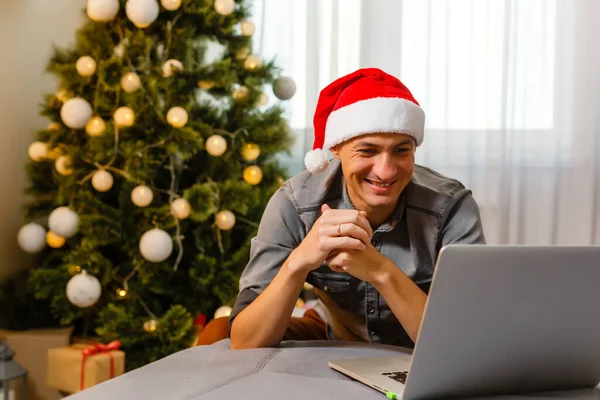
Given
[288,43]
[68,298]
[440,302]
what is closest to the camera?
[440,302]

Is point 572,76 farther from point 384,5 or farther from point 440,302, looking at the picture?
point 440,302

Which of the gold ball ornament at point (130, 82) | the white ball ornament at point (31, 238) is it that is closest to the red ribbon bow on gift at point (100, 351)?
the white ball ornament at point (31, 238)

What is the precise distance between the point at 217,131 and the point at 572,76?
4.18ft

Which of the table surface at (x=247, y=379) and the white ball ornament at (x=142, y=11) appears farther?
the white ball ornament at (x=142, y=11)

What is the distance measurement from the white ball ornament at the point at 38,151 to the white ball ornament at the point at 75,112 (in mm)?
170

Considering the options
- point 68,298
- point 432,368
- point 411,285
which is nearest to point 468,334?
point 432,368

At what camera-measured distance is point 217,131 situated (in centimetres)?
259

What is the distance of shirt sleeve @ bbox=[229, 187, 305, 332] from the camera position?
1495 millimetres

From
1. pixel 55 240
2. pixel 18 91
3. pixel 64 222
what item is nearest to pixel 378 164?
pixel 64 222

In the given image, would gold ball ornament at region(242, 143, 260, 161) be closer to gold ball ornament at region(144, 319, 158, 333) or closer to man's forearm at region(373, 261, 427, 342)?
gold ball ornament at region(144, 319, 158, 333)

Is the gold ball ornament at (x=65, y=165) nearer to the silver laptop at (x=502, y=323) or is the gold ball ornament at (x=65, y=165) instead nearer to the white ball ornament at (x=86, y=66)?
the white ball ornament at (x=86, y=66)

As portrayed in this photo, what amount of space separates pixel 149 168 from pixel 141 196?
110mm

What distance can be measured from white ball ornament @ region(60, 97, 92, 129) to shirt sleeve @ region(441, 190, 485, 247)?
1425mm

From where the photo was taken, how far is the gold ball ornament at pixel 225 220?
8.24 feet
